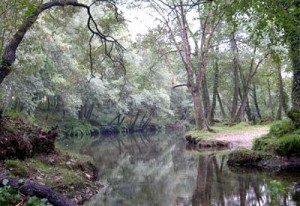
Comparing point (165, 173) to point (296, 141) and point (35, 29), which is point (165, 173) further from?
point (35, 29)

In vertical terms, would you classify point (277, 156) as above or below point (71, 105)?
below

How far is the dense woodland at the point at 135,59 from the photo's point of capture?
8.40 meters

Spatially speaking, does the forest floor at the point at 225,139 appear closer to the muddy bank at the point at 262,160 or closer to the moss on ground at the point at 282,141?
the moss on ground at the point at 282,141

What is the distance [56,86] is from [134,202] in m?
21.4

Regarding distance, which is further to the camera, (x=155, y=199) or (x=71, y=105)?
(x=71, y=105)

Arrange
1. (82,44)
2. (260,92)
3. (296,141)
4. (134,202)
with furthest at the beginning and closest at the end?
(260,92) → (82,44) → (296,141) → (134,202)

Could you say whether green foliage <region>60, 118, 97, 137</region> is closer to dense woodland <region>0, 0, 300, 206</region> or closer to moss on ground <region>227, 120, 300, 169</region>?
dense woodland <region>0, 0, 300, 206</region>

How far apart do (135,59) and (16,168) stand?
21.8m

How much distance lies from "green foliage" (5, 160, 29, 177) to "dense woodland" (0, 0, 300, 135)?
7.75 feet

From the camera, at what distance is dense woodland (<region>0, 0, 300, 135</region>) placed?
8398 mm

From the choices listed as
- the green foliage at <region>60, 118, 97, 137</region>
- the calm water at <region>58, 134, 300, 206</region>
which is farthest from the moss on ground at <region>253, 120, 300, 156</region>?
the green foliage at <region>60, 118, 97, 137</region>

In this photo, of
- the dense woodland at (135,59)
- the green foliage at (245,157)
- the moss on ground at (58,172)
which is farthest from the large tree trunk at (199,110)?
the moss on ground at (58,172)

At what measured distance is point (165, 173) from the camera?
38.2 ft

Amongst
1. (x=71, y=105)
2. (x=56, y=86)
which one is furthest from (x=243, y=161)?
(x=71, y=105)
